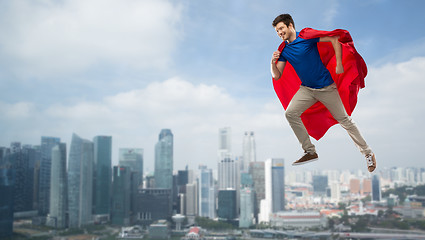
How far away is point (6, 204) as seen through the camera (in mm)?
21953

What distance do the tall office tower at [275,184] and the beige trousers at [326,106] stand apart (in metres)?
32.2

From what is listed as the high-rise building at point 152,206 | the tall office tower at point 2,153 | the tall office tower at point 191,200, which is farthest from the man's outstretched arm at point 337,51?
the tall office tower at point 191,200

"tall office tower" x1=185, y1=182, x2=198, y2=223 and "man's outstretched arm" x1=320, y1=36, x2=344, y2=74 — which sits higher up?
"man's outstretched arm" x1=320, y1=36, x2=344, y2=74

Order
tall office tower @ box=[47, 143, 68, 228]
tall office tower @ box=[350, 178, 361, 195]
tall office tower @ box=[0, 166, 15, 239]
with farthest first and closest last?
tall office tower @ box=[350, 178, 361, 195], tall office tower @ box=[47, 143, 68, 228], tall office tower @ box=[0, 166, 15, 239]

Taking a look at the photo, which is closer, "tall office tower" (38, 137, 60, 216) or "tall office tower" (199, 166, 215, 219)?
"tall office tower" (38, 137, 60, 216)

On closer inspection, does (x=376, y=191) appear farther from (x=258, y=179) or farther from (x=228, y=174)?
(x=228, y=174)

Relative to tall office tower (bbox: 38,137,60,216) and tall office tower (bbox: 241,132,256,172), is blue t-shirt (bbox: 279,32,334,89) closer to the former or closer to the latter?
tall office tower (bbox: 38,137,60,216)

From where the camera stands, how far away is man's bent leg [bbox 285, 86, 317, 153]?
1.93 metres

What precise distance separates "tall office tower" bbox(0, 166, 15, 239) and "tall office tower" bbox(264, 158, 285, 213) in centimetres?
1999

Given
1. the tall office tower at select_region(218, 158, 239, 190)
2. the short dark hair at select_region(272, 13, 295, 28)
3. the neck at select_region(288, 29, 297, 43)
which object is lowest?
the tall office tower at select_region(218, 158, 239, 190)

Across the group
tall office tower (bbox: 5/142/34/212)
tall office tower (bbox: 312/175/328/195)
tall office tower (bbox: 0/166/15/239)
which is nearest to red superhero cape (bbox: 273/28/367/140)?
tall office tower (bbox: 0/166/15/239)

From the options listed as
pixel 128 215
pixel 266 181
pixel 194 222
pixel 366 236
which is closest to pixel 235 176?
pixel 266 181

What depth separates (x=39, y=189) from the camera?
27.9 m

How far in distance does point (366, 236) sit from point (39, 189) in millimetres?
22693
